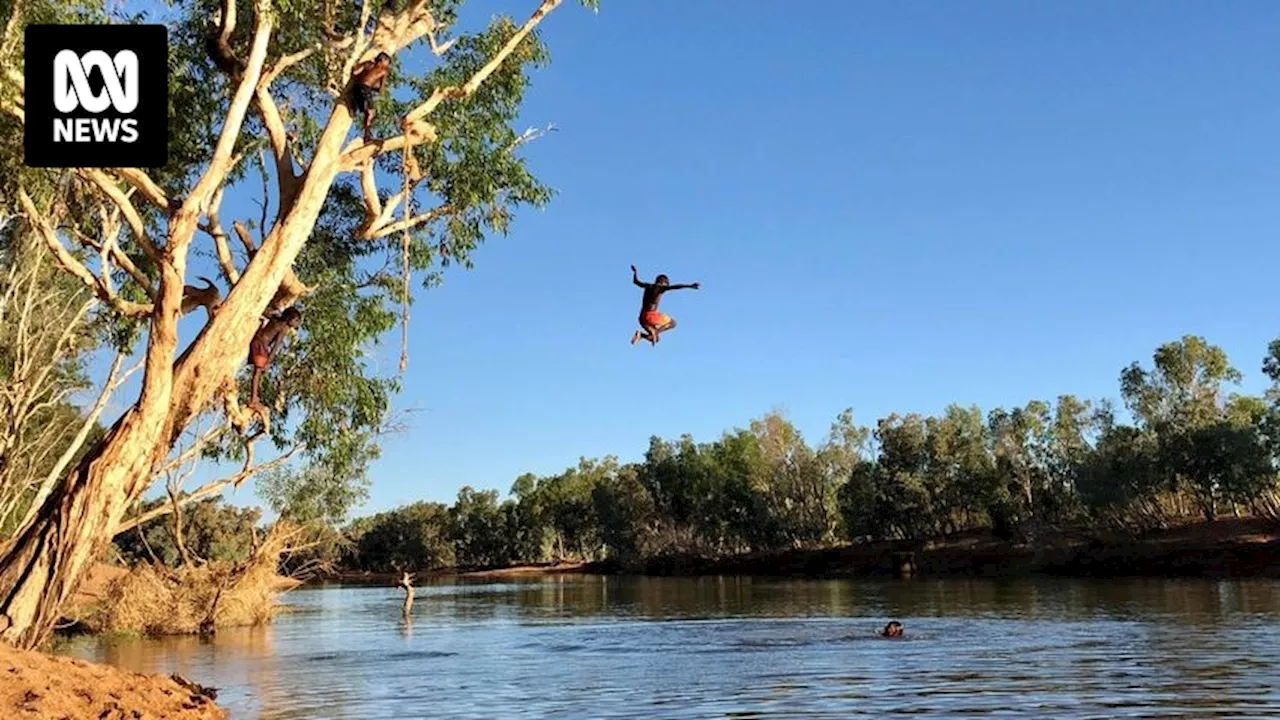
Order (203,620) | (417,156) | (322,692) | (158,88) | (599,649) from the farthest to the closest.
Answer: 1. (203,620)
2. (599,649)
3. (322,692)
4. (417,156)
5. (158,88)

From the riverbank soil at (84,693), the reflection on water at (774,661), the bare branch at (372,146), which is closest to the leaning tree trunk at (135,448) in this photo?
the riverbank soil at (84,693)

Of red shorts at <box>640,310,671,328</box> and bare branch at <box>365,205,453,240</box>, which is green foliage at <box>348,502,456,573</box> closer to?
bare branch at <box>365,205,453,240</box>

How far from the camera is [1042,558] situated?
245 ft

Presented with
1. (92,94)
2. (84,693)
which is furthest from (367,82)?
(84,693)

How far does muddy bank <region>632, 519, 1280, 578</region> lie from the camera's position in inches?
2467

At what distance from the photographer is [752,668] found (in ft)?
78.0

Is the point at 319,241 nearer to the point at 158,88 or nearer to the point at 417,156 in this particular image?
the point at 417,156

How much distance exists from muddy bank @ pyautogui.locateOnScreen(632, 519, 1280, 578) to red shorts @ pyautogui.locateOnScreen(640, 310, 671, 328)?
5604 cm

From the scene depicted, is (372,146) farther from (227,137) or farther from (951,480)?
(951,480)

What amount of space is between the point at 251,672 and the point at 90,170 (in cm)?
1517

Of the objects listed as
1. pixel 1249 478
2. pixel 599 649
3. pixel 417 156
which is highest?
pixel 417 156

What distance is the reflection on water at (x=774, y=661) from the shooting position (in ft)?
58.3

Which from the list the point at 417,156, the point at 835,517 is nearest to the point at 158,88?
the point at 417,156

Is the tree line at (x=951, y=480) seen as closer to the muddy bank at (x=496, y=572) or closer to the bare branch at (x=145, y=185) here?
the muddy bank at (x=496, y=572)
